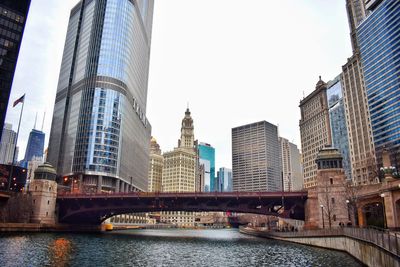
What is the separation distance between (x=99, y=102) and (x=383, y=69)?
448 feet

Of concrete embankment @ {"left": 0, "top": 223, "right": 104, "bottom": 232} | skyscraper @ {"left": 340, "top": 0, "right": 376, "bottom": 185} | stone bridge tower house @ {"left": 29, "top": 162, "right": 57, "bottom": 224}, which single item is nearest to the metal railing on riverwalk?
concrete embankment @ {"left": 0, "top": 223, "right": 104, "bottom": 232}

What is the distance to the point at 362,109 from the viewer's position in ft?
594

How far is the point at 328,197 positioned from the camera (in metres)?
75.4

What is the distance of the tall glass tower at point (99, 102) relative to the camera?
157 metres

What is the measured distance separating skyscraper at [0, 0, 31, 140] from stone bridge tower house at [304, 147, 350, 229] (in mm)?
100500

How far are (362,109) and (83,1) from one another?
550ft

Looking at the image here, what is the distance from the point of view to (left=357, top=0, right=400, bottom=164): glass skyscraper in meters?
150

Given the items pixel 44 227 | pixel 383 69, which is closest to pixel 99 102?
pixel 44 227

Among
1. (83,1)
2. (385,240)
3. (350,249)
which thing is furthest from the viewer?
(83,1)

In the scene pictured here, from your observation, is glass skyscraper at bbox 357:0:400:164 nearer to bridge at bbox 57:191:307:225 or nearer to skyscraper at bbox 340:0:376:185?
skyscraper at bbox 340:0:376:185

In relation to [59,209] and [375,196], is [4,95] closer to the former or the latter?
[59,209]

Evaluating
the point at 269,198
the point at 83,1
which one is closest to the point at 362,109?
the point at 269,198

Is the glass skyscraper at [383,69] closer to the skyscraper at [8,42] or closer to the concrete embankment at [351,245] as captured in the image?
the concrete embankment at [351,245]

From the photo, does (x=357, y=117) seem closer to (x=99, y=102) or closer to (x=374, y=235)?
(x=99, y=102)
